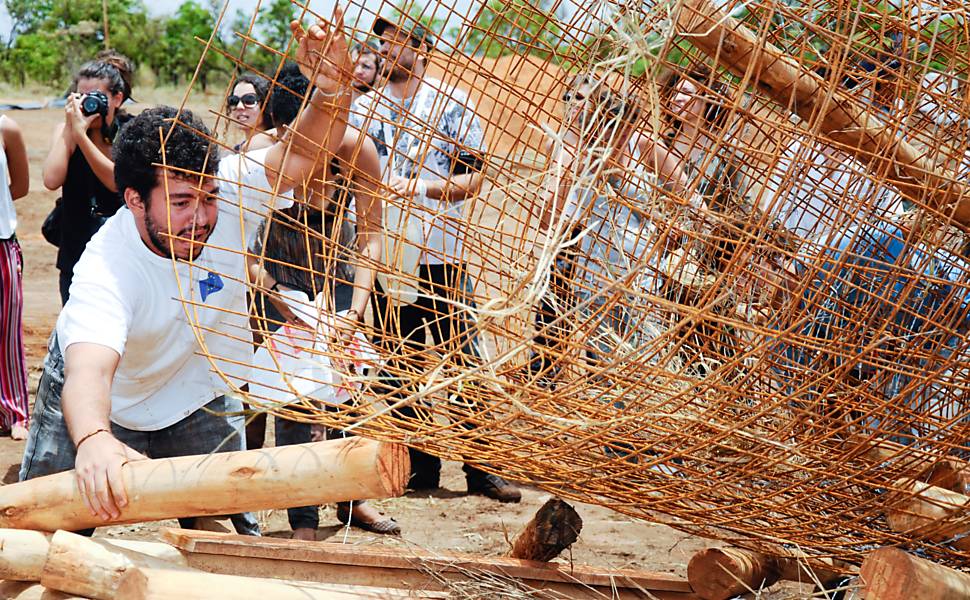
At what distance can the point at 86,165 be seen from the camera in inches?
174

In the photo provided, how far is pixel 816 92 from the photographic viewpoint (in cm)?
216

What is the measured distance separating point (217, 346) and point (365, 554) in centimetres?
84

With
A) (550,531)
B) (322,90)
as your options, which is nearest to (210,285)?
(322,90)

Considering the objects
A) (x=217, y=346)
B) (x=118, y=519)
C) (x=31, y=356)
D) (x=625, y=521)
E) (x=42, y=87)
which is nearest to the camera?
(x=118, y=519)

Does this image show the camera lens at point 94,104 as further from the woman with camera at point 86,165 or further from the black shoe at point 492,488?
the black shoe at point 492,488

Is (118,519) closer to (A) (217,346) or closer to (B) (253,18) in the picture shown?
(A) (217,346)

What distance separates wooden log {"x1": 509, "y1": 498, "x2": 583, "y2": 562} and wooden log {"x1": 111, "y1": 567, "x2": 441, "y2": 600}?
0.38 meters

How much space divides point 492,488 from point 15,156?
2625mm

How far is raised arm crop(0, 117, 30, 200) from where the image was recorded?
15.3 ft

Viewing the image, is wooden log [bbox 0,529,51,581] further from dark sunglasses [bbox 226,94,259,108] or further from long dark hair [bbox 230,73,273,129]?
dark sunglasses [bbox 226,94,259,108]

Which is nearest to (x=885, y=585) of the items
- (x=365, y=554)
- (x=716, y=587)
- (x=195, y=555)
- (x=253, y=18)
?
(x=716, y=587)

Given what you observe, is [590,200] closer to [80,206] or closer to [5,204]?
[80,206]

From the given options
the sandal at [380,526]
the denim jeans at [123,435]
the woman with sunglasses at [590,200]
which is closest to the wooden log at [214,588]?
the denim jeans at [123,435]

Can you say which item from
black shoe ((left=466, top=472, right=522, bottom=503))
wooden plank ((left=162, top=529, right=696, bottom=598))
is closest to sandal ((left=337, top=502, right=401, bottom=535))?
black shoe ((left=466, top=472, right=522, bottom=503))
